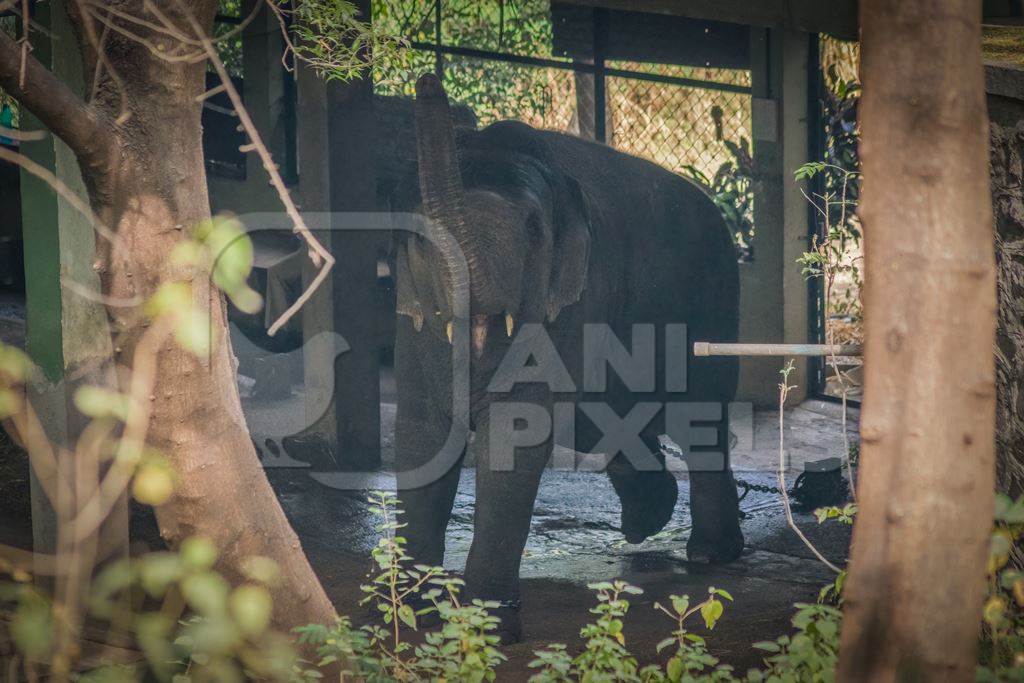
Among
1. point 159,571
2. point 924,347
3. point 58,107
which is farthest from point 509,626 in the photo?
point 924,347

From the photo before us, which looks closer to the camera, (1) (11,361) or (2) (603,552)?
(1) (11,361)

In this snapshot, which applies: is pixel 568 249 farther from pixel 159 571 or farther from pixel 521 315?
pixel 159 571

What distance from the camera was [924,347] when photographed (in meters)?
1.87

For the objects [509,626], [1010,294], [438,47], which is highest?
[438,47]

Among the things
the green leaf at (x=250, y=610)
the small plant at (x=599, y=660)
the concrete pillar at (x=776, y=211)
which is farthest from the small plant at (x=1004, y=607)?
the concrete pillar at (x=776, y=211)

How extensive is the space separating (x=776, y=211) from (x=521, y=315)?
4312 mm

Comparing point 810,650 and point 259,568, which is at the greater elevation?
point 259,568

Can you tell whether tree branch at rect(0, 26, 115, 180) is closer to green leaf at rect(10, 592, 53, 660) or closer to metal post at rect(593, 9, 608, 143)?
green leaf at rect(10, 592, 53, 660)

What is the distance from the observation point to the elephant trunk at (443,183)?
4281mm

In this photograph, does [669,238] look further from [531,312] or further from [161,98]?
[161,98]

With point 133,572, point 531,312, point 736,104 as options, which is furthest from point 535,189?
point 736,104

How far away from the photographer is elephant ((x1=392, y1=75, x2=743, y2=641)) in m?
4.54

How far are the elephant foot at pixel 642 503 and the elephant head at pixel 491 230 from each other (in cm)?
128

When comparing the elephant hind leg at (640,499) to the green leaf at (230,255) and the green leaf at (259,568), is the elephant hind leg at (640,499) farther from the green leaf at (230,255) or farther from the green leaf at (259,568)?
the green leaf at (230,255)
